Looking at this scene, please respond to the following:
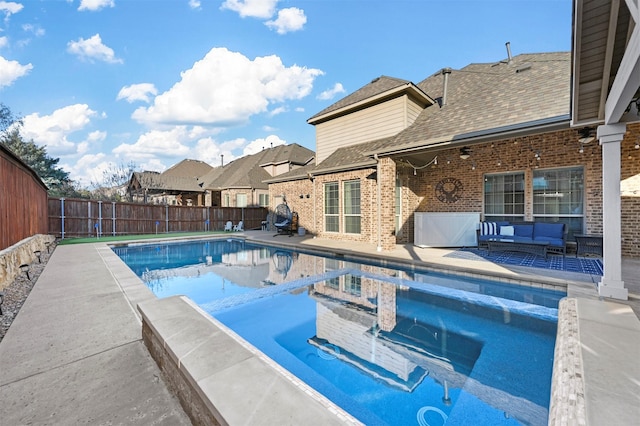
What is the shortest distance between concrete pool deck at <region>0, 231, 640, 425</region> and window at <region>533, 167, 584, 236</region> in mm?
3713

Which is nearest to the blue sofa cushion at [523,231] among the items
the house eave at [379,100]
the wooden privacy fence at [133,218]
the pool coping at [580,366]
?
the pool coping at [580,366]

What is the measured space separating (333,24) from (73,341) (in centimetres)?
1318

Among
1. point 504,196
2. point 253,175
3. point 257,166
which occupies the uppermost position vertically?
point 257,166

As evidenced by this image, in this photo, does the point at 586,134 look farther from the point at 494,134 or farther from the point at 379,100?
the point at 379,100

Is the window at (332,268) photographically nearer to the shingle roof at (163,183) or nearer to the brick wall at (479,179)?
the brick wall at (479,179)

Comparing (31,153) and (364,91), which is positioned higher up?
(364,91)

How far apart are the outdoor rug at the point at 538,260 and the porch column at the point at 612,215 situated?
1.70 meters

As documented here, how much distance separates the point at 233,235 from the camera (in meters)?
14.6

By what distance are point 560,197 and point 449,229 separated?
3.00 m

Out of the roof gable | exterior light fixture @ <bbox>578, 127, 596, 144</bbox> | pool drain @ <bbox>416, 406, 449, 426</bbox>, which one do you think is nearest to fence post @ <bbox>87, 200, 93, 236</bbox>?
the roof gable

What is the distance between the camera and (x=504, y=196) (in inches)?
350

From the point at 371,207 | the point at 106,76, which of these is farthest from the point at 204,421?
the point at 106,76

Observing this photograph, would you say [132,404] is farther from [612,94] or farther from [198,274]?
[612,94]

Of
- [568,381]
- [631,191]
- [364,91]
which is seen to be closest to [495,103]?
[631,191]
